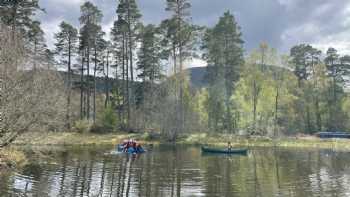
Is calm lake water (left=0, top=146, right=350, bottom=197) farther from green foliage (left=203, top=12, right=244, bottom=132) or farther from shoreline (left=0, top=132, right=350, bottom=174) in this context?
green foliage (left=203, top=12, right=244, bottom=132)

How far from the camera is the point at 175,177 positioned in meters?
27.7

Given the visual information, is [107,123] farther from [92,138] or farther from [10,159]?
[10,159]

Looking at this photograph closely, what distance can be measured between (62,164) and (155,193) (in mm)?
14171

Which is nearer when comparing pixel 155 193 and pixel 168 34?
pixel 155 193

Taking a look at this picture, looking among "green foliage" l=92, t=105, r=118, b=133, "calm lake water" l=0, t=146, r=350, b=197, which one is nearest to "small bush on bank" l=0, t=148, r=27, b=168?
"calm lake water" l=0, t=146, r=350, b=197

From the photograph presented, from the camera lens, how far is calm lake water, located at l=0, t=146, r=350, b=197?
72.8 ft

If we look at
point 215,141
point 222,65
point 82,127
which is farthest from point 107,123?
point 222,65

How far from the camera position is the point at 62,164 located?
33.6 m

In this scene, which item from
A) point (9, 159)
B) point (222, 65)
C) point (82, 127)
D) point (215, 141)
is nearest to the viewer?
point (9, 159)

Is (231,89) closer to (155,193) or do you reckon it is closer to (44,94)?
(44,94)

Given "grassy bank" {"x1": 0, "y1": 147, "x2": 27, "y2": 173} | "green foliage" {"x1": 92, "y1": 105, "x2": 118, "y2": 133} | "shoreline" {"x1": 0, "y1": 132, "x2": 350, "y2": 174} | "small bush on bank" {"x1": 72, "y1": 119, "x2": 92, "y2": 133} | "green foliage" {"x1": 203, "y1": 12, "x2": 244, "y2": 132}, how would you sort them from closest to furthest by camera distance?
"grassy bank" {"x1": 0, "y1": 147, "x2": 27, "y2": 173}
"shoreline" {"x1": 0, "y1": 132, "x2": 350, "y2": 174}
"small bush on bank" {"x1": 72, "y1": 119, "x2": 92, "y2": 133}
"green foliage" {"x1": 92, "y1": 105, "x2": 118, "y2": 133}
"green foliage" {"x1": 203, "y1": 12, "x2": 244, "y2": 132}

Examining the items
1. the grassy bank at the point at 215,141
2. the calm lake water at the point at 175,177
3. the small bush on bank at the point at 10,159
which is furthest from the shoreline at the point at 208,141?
the small bush on bank at the point at 10,159

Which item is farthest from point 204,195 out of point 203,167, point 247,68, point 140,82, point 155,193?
point 140,82

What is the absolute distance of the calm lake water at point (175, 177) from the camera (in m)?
22.2
